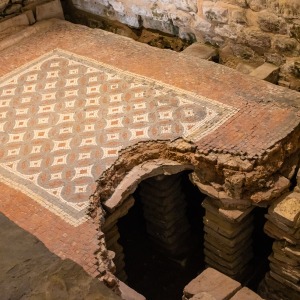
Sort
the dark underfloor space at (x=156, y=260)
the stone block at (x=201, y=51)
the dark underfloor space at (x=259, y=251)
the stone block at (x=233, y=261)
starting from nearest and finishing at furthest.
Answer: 1. the stone block at (x=233, y=261)
2. the dark underfloor space at (x=259, y=251)
3. the dark underfloor space at (x=156, y=260)
4. the stone block at (x=201, y=51)

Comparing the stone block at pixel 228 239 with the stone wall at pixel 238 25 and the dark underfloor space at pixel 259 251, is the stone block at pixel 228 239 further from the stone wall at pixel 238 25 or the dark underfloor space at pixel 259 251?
the stone wall at pixel 238 25

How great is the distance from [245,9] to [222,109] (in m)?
1.24

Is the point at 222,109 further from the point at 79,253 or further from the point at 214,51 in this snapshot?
the point at 79,253

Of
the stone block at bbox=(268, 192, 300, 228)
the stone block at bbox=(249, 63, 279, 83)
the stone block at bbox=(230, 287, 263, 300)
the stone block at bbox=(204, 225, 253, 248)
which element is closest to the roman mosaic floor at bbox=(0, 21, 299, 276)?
the stone block at bbox=(249, 63, 279, 83)

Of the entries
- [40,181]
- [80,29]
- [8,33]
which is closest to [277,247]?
[40,181]

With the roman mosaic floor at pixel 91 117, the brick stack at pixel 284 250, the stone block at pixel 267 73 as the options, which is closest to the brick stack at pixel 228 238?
the brick stack at pixel 284 250

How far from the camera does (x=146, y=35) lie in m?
5.98

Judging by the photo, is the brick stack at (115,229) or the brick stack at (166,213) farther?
the brick stack at (166,213)

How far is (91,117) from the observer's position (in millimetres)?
4473

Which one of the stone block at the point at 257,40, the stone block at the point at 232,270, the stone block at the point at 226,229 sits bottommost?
the stone block at the point at 232,270

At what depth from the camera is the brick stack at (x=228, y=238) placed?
4.16m

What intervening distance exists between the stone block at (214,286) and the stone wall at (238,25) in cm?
208

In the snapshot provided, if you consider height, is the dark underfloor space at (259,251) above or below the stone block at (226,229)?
below

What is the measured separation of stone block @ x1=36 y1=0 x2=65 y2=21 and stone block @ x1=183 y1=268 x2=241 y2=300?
3.77 meters
